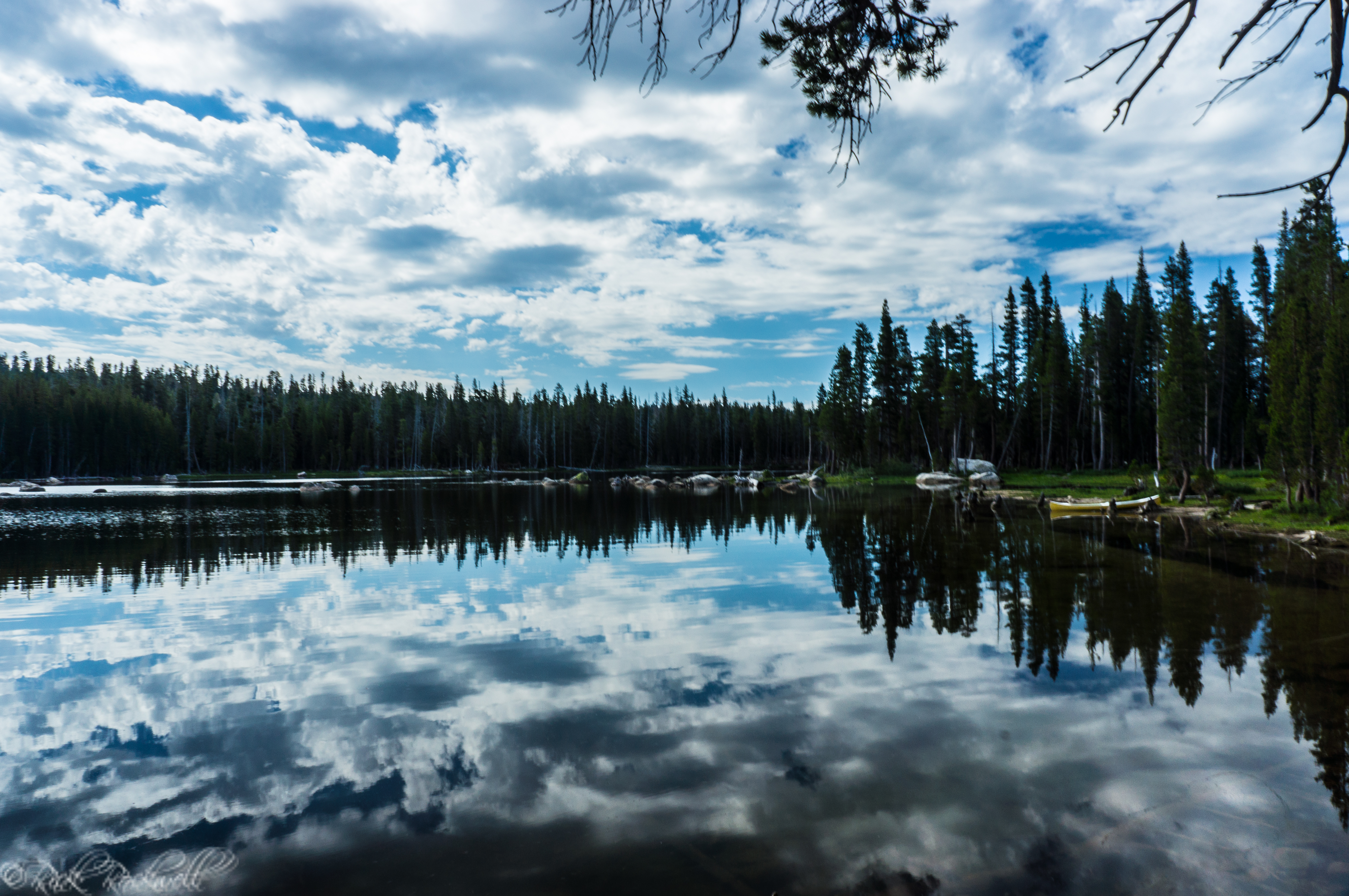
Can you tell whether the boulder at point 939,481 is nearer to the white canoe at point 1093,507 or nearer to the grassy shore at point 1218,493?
the grassy shore at point 1218,493

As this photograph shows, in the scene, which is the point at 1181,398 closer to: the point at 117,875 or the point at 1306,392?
the point at 1306,392

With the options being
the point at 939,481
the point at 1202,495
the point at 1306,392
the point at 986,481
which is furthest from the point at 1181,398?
the point at 939,481

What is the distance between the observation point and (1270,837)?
19.9ft

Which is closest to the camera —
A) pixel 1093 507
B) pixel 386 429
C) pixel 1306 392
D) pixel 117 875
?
pixel 117 875

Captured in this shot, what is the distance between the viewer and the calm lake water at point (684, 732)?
575 cm

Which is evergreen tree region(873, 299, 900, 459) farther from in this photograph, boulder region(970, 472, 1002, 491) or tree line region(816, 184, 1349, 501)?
boulder region(970, 472, 1002, 491)

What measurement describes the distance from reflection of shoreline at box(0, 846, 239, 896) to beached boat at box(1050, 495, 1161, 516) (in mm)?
38864

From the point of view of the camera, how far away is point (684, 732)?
848 cm

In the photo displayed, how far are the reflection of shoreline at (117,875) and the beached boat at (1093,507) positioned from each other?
3886 cm

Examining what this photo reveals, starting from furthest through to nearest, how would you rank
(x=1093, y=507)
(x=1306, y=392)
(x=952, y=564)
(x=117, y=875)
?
(x=1093, y=507) → (x=1306, y=392) → (x=952, y=564) → (x=117, y=875)

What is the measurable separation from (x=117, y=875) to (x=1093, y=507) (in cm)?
4089

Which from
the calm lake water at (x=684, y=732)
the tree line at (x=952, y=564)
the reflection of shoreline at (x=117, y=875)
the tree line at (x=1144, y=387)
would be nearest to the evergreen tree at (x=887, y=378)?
the tree line at (x=1144, y=387)

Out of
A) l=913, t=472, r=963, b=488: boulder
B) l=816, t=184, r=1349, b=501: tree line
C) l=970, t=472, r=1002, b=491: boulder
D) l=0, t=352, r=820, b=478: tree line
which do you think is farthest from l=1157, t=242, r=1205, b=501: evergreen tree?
l=0, t=352, r=820, b=478: tree line

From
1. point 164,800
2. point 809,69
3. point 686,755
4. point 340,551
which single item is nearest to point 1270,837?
point 686,755
